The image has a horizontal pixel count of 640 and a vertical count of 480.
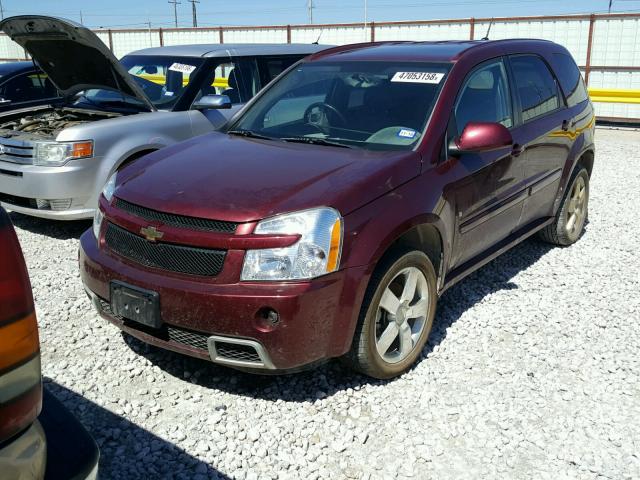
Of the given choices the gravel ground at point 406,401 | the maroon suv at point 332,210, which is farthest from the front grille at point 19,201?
the maroon suv at point 332,210

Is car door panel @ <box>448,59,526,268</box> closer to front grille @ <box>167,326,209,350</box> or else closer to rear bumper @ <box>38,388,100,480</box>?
front grille @ <box>167,326,209,350</box>

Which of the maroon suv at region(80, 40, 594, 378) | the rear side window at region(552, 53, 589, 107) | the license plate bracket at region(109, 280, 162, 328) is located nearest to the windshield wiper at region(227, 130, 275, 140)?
the maroon suv at region(80, 40, 594, 378)

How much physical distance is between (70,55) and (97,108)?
640 millimetres

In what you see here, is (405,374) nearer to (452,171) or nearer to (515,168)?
(452,171)

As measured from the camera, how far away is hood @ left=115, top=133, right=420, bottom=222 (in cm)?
310

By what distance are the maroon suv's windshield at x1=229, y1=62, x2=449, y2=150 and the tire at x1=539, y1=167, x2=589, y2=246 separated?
7.42 ft

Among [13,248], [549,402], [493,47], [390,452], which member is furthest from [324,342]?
[493,47]

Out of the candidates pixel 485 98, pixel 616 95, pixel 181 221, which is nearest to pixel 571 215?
pixel 485 98

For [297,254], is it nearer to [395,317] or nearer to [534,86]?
[395,317]

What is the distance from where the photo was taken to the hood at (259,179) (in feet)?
10.2

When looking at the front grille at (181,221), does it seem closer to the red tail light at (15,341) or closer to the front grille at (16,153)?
the red tail light at (15,341)

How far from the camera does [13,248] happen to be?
1.47 metres

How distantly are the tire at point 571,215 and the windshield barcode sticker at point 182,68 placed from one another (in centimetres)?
385

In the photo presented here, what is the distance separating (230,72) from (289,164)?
370cm
